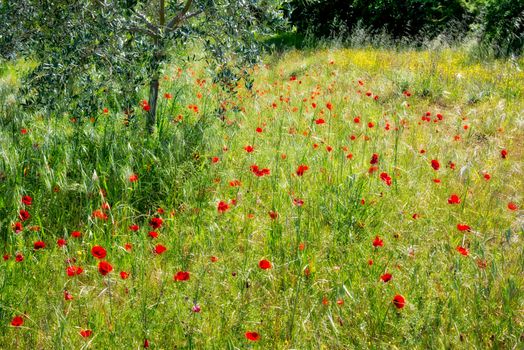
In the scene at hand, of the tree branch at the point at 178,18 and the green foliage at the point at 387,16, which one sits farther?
the green foliage at the point at 387,16

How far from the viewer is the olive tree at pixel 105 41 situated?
4271 millimetres

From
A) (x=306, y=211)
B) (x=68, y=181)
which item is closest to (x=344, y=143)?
(x=306, y=211)

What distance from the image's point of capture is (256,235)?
353cm

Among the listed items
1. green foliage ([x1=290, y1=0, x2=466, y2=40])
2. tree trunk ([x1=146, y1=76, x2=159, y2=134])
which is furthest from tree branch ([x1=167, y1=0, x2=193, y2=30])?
green foliage ([x1=290, y1=0, x2=466, y2=40])

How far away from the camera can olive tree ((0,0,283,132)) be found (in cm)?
427

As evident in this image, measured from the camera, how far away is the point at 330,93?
7.43 m

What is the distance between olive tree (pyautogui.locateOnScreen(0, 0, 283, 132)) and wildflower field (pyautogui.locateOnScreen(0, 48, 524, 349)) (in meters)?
0.41

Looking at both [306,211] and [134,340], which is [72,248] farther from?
[306,211]

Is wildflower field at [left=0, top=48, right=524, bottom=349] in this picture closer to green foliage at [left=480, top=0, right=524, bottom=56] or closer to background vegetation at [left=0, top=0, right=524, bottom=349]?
background vegetation at [left=0, top=0, right=524, bottom=349]

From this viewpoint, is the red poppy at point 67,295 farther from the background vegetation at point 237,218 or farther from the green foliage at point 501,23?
the green foliage at point 501,23

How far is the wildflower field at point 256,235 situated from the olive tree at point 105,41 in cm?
41

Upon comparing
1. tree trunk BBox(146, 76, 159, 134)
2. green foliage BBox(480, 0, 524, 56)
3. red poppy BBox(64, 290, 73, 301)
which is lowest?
red poppy BBox(64, 290, 73, 301)

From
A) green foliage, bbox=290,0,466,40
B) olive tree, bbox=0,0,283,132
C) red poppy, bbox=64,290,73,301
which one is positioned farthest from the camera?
green foliage, bbox=290,0,466,40

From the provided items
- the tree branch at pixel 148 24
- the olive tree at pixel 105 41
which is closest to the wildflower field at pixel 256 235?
the olive tree at pixel 105 41
